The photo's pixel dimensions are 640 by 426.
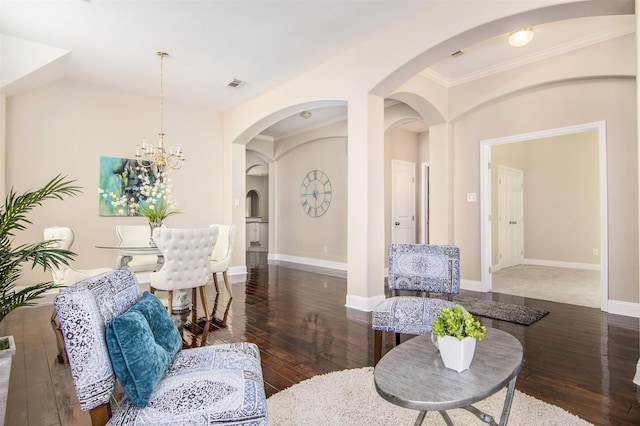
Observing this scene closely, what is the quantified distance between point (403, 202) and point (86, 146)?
5.61m

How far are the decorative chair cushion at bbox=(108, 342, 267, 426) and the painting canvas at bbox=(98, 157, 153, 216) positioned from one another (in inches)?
166

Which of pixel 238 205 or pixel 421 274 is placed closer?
pixel 421 274

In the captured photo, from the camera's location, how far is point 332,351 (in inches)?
110

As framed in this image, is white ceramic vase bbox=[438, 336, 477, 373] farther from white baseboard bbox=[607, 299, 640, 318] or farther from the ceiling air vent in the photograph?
the ceiling air vent

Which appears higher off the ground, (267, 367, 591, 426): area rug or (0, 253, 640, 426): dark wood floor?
(267, 367, 591, 426): area rug

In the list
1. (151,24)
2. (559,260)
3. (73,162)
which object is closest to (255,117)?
(151,24)

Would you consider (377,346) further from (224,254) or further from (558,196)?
(558,196)

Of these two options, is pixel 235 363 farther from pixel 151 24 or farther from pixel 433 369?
pixel 151 24

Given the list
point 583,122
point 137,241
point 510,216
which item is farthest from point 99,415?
point 510,216

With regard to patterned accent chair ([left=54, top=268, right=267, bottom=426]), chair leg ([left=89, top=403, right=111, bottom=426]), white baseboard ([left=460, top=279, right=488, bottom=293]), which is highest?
patterned accent chair ([left=54, top=268, right=267, bottom=426])

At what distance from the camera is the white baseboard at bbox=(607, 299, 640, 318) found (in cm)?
371

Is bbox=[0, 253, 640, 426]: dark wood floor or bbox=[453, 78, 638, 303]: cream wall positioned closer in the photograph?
bbox=[0, 253, 640, 426]: dark wood floor

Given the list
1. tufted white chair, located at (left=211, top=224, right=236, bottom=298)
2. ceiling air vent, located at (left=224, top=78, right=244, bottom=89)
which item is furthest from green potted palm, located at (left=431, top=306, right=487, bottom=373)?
ceiling air vent, located at (left=224, top=78, right=244, bottom=89)

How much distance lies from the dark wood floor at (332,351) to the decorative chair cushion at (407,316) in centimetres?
42
